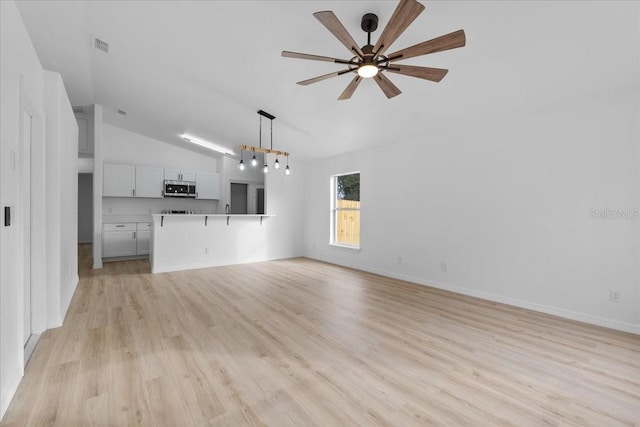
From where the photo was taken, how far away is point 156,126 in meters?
6.30

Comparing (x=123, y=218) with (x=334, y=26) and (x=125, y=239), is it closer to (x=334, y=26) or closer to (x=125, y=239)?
(x=125, y=239)

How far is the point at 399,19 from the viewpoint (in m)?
1.81

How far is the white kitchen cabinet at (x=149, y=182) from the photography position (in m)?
6.77

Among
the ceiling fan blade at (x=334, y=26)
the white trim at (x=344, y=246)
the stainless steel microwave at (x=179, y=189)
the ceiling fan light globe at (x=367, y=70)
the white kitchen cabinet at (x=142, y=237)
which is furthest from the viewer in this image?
the stainless steel microwave at (x=179, y=189)

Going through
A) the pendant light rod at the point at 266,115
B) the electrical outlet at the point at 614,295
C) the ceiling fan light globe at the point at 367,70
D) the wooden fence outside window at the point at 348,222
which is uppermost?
the pendant light rod at the point at 266,115

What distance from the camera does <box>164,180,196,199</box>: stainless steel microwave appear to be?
707cm

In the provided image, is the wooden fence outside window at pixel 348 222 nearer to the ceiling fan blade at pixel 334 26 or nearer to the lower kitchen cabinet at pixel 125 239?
the ceiling fan blade at pixel 334 26

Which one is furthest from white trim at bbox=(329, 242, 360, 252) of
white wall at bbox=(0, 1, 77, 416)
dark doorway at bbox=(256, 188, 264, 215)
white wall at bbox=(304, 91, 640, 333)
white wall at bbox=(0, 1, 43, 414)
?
white wall at bbox=(0, 1, 43, 414)

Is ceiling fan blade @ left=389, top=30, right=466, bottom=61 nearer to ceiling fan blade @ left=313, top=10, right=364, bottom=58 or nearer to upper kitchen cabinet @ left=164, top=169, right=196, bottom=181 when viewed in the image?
ceiling fan blade @ left=313, top=10, right=364, bottom=58

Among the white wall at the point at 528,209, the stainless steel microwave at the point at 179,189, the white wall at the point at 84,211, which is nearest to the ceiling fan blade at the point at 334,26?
the white wall at the point at 528,209

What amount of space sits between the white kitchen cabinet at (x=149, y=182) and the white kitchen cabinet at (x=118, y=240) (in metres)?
0.82

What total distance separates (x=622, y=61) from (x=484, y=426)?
3.30m

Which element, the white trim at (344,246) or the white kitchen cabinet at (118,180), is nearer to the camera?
the white trim at (344,246)

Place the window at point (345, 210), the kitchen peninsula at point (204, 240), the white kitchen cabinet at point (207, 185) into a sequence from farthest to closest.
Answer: the white kitchen cabinet at point (207, 185)
the window at point (345, 210)
the kitchen peninsula at point (204, 240)
